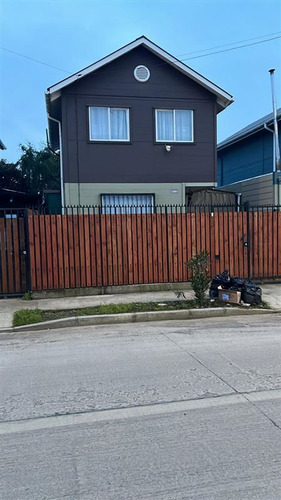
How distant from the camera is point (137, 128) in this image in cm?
1423

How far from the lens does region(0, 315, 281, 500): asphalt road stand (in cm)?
262

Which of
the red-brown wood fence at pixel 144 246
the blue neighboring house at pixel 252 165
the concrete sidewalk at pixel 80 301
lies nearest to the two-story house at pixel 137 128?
the blue neighboring house at pixel 252 165

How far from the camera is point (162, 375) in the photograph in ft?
15.2

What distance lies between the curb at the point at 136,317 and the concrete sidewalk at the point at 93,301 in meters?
0.84

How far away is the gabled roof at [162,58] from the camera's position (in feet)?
43.3

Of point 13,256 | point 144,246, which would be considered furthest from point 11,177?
point 144,246

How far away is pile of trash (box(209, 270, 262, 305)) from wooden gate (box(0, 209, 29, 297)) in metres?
4.91

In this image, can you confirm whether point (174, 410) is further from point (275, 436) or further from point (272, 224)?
point (272, 224)

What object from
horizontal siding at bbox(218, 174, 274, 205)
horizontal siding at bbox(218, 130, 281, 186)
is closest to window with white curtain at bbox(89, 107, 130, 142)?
horizontal siding at bbox(218, 174, 274, 205)

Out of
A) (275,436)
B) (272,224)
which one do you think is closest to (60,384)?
(275,436)

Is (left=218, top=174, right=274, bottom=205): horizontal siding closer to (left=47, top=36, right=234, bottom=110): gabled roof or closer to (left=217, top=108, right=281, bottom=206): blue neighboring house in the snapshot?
(left=217, top=108, right=281, bottom=206): blue neighboring house

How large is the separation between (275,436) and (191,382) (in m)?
1.32

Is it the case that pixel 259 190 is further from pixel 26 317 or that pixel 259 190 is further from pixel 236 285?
pixel 26 317

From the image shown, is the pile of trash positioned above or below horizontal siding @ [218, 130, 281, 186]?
below
